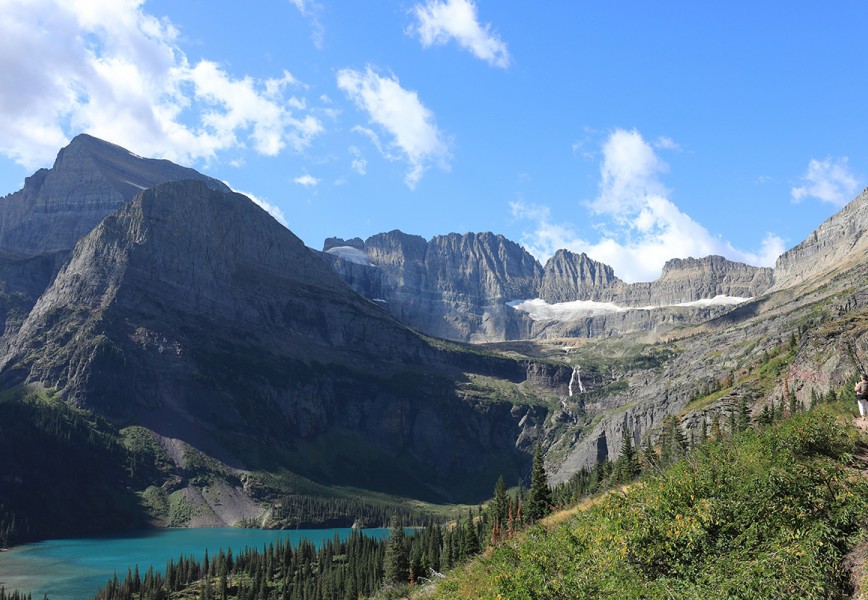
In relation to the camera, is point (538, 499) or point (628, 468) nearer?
point (628, 468)

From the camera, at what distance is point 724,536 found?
3984cm

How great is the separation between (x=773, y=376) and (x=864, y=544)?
151730mm

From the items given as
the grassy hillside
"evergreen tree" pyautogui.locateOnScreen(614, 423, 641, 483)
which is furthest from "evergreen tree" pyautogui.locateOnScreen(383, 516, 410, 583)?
the grassy hillside

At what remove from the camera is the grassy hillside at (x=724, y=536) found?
33031mm

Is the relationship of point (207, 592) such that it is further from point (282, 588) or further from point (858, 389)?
point (858, 389)

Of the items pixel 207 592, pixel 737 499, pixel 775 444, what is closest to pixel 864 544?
pixel 737 499

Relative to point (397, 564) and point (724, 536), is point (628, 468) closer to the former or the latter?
point (397, 564)

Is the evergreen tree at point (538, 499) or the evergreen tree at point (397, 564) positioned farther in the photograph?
the evergreen tree at point (397, 564)

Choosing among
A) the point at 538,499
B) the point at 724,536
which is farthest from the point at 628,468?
the point at 724,536

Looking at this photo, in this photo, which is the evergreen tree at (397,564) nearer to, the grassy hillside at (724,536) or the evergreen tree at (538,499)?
the evergreen tree at (538,499)

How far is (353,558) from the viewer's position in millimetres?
168000

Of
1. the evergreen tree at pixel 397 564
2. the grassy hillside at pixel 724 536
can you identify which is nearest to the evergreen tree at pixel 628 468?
the evergreen tree at pixel 397 564

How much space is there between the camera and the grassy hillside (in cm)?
3303

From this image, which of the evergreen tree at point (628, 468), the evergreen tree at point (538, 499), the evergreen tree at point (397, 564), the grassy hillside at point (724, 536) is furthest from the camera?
the evergreen tree at point (397, 564)
